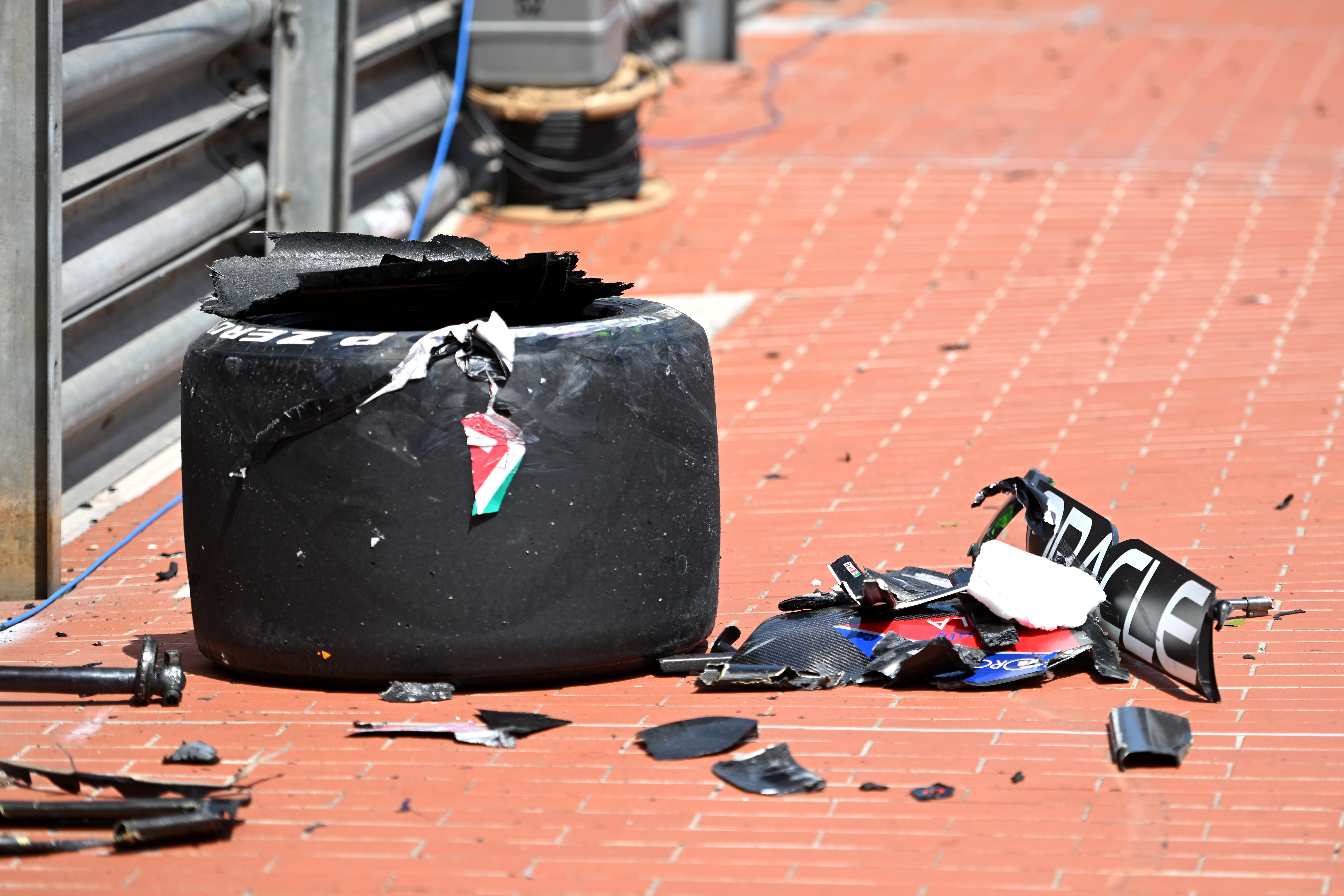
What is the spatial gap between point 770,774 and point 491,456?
102cm

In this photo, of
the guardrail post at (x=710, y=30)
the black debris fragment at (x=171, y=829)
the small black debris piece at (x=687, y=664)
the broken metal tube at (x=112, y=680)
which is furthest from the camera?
the guardrail post at (x=710, y=30)

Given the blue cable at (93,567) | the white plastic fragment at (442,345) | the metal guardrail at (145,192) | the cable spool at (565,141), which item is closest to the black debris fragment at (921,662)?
the white plastic fragment at (442,345)

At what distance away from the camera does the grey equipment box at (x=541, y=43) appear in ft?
31.5

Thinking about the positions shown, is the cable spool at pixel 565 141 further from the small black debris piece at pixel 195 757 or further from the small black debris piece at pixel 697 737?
the small black debris piece at pixel 195 757

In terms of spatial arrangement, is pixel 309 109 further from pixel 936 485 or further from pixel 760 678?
pixel 760 678

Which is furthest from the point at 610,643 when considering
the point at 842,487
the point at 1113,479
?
the point at 1113,479

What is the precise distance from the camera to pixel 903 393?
24.0ft

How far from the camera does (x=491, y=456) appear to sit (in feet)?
12.2

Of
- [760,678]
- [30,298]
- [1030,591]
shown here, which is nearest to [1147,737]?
[1030,591]

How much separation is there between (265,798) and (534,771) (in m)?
Result: 0.60

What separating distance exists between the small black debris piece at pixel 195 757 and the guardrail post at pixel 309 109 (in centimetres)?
447

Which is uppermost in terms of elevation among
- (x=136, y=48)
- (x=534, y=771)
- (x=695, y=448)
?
(x=136, y=48)

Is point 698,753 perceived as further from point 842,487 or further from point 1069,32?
point 1069,32

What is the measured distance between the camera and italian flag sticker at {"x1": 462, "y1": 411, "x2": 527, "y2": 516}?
3.72 meters
